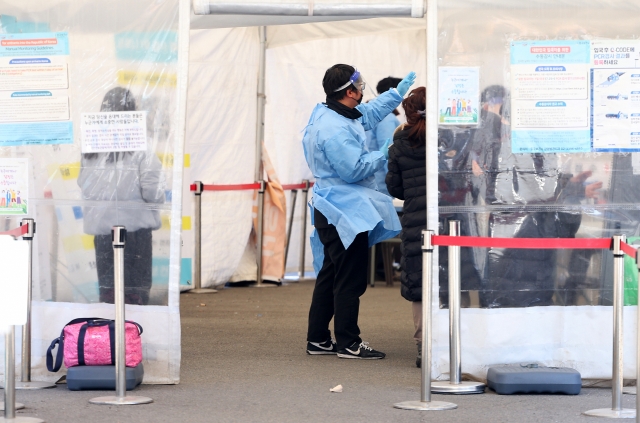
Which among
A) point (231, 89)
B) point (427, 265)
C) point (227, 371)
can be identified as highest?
point (231, 89)

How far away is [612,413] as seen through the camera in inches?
207

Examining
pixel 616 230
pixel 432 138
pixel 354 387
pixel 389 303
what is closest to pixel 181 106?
pixel 432 138

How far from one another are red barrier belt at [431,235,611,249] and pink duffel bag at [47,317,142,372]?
188cm

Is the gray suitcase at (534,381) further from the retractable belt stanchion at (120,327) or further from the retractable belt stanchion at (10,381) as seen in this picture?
the retractable belt stanchion at (10,381)

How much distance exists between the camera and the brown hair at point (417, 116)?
6695 millimetres

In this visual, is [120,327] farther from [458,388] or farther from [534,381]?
[534,381]

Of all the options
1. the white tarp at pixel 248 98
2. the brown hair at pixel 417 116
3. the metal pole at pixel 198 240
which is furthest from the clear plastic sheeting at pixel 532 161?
the metal pole at pixel 198 240

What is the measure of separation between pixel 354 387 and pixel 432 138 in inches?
63.2

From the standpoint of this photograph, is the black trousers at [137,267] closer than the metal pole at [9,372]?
No

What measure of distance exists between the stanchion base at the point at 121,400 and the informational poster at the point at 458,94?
243 centimetres

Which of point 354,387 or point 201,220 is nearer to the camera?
point 354,387

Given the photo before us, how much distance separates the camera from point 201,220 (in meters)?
11.0

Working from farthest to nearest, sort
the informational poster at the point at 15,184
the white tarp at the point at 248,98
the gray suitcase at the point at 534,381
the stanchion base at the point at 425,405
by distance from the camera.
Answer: the white tarp at the point at 248,98 < the informational poster at the point at 15,184 < the gray suitcase at the point at 534,381 < the stanchion base at the point at 425,405

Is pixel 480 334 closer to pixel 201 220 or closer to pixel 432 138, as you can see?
pixel 432 138
